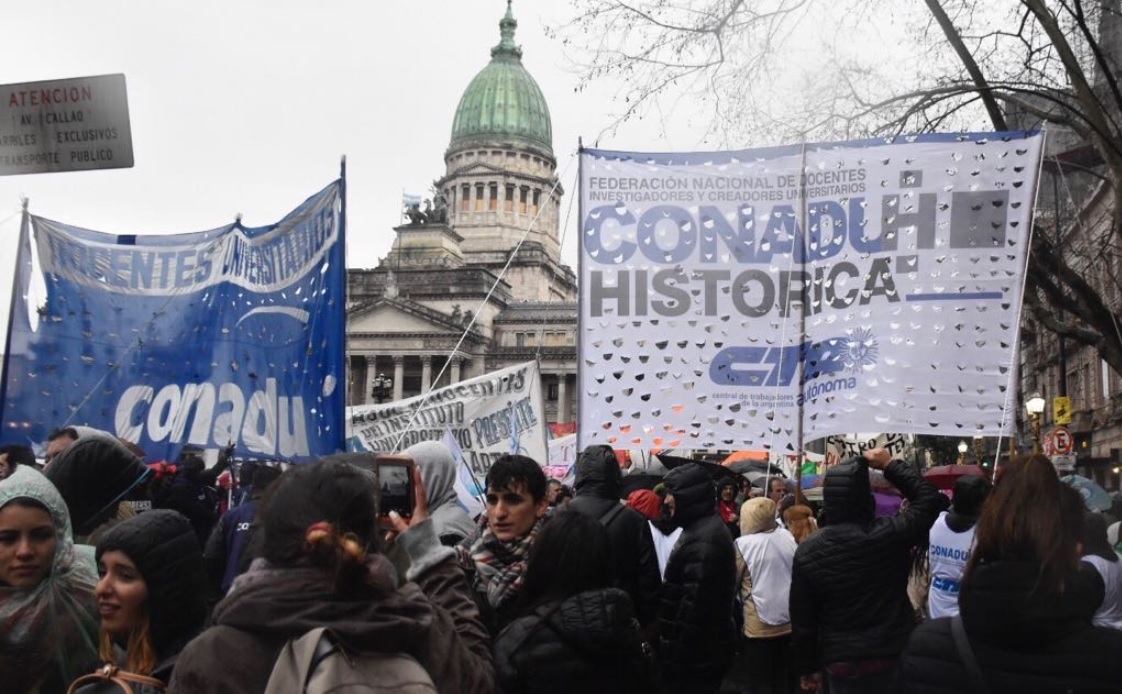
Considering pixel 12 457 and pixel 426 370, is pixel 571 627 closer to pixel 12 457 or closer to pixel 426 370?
pixel 12 457

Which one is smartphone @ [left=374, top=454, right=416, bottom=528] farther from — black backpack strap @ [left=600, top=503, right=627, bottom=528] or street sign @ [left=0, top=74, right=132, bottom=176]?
street sign @ [left=0, top=74, right=132, bottom=176]

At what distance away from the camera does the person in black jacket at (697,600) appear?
5371mm

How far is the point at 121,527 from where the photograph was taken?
3.02 meters

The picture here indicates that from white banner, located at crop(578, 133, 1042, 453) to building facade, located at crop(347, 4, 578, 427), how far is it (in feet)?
179

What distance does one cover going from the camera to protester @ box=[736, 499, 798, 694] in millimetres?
7160

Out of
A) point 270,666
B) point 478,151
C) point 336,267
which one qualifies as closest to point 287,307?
point 336,267

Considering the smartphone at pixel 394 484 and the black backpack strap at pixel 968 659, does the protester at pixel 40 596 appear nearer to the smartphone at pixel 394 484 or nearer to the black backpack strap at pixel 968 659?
the smartphone at pixel 394 484

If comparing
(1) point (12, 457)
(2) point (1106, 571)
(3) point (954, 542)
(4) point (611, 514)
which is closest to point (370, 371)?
(1) point (12, 457)

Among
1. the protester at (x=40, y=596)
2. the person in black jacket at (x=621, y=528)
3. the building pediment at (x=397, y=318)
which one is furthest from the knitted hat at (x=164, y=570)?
the building pediment at (x=397, y=318)

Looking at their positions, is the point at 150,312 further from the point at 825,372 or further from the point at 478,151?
the point at 478,151

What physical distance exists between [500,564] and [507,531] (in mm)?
123

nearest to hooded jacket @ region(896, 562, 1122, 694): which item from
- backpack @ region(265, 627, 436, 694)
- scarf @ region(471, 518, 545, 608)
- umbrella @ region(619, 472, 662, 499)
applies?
backpack @ region(265, 627, 436, 694)

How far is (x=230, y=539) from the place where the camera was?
259 inches

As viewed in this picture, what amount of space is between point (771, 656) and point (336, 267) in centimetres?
356
